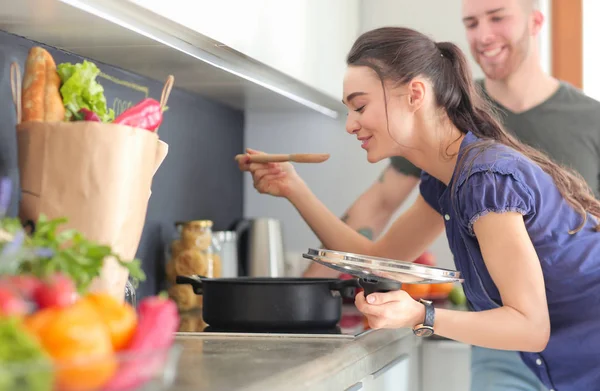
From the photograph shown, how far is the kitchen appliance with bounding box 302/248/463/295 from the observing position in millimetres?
1383

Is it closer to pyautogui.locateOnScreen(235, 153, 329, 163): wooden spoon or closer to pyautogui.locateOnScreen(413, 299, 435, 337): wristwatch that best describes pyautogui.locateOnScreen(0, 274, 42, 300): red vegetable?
pyautogui.locateOnScreen(413, 299, 435, 337): wristwatch

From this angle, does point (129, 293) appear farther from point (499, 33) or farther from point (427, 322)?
point (499, 33)

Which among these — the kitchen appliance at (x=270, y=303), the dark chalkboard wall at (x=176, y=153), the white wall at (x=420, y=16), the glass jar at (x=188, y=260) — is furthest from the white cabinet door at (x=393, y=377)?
the white wall at (x=420, y=16)

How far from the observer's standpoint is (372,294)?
141 cm

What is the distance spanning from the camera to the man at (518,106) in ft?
7.43

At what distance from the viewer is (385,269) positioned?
1.39 metres

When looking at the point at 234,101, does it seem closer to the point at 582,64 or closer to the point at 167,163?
the point at 167,163

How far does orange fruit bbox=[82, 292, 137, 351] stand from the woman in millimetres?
654

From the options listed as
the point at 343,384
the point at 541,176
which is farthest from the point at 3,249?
the point at 541,176

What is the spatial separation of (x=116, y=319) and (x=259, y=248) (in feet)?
4.94

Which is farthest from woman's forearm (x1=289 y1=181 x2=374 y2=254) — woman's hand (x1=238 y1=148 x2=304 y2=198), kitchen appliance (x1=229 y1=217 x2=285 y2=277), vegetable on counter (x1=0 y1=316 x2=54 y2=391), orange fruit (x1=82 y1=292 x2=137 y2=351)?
vegetable on counter (x1=0 y1=316 x2=54 y2=391)

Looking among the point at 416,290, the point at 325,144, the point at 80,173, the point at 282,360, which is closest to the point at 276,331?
the point at 282,360

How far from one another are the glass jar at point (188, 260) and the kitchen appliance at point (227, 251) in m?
0.09

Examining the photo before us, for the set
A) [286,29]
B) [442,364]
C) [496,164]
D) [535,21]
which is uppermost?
[535,21]
